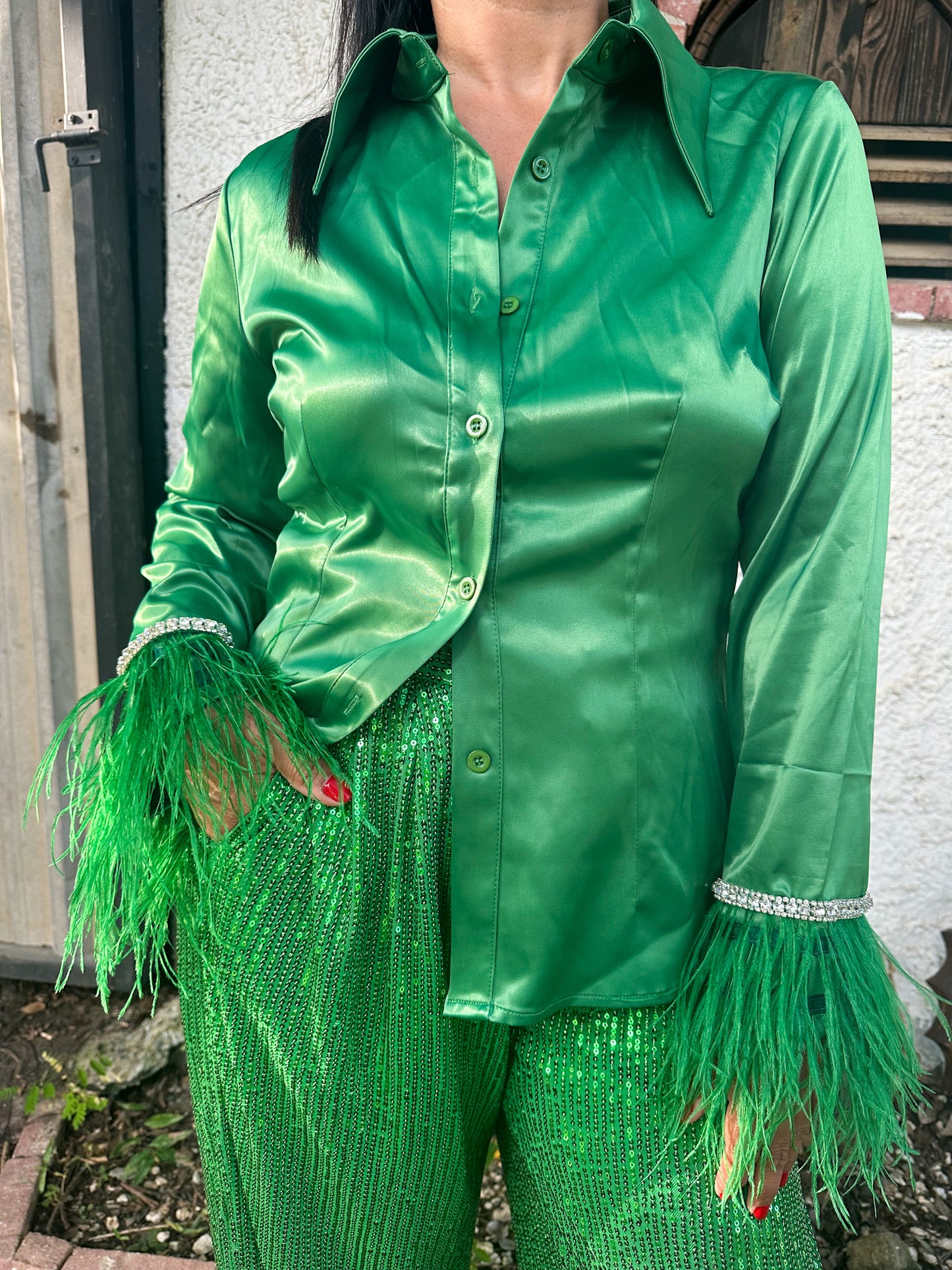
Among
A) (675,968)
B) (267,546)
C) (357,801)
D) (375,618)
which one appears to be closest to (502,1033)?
(675,968)

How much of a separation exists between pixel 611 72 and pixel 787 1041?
1070 millimetres

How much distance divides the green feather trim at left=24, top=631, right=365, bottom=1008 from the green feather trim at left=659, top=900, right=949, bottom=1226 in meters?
0.47

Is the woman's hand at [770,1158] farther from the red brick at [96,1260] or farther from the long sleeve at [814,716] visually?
the red brick at [96,1260]

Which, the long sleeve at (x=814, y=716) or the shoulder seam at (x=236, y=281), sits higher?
the shoulder seam at (x=236, y=281)

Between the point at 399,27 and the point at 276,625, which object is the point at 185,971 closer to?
the point at 276,625

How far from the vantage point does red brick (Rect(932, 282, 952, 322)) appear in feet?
7.64

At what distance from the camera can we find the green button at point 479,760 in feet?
3.80

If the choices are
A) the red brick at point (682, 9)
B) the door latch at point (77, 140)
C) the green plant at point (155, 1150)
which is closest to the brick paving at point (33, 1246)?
the green plant at point (155, 1150)

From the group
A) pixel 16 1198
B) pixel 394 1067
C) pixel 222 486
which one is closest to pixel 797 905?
pixel 394 1067

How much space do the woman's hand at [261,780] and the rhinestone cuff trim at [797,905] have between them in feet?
1.51

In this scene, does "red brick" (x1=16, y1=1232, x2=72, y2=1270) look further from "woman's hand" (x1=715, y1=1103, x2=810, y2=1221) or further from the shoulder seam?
the shoulder seam

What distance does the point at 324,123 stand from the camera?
4.30 ft

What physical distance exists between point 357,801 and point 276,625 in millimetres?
268

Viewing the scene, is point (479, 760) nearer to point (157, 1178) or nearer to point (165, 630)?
point (165, 630)
